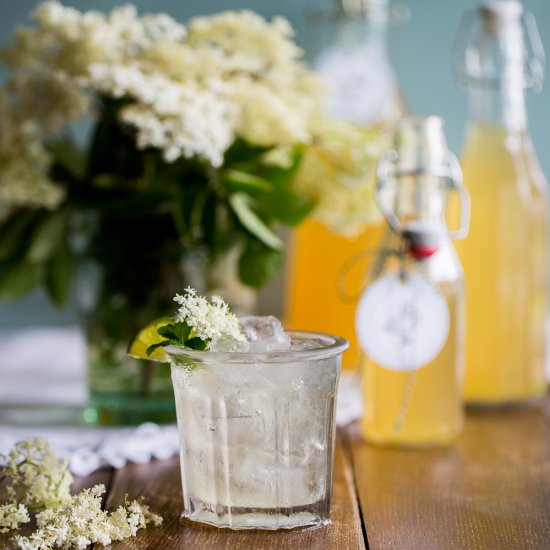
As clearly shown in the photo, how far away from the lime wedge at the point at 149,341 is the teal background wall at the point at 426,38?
0.98 meters

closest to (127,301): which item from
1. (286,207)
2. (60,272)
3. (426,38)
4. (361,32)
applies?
(60,272)

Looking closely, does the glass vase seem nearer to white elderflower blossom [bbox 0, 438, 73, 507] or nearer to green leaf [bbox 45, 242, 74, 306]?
green leaf [bbox 45, 242, 74, 306]

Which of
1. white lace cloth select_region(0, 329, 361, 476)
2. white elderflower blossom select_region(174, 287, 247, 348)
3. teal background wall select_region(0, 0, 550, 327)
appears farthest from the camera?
teal background wall select_region(0, 0, 550, 327)

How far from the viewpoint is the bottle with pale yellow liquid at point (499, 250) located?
1139 mm

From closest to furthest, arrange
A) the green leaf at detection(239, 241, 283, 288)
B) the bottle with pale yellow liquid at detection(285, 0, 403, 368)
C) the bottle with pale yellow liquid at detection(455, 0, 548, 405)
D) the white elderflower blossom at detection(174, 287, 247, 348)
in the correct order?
1. the white elderflower blossom at detection(174, 287, 247, 348)
2. the green leaf at detection(239, 241, 283, 288)
3. the bottle with pale yellow liquid at detection(455, 0, 548, 405)
4. the bottle with pale yellow liquid at detection(285, 0, 403, 368)

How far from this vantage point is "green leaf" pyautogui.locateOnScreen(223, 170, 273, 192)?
3.20 feet

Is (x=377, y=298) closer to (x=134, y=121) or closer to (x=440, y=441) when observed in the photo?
(x=440, y=441)

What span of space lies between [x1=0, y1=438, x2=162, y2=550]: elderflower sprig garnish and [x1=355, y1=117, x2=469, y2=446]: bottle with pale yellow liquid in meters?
0.32

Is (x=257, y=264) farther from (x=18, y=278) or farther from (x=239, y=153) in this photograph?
(x=18, y=278)

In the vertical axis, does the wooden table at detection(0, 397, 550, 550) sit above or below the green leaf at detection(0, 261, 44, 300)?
below

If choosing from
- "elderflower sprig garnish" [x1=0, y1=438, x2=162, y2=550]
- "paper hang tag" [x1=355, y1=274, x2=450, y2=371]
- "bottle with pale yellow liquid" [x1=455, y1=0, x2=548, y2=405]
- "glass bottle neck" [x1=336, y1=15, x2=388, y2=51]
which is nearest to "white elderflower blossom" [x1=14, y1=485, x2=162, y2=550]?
"elderflower sprig garnish" [x1=0, y1=438, x2=162, y2=550]

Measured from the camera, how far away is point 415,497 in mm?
797

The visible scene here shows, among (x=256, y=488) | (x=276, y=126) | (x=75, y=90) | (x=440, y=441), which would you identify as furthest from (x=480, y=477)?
(x=75, y=90)

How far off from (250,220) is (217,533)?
0.39 m
